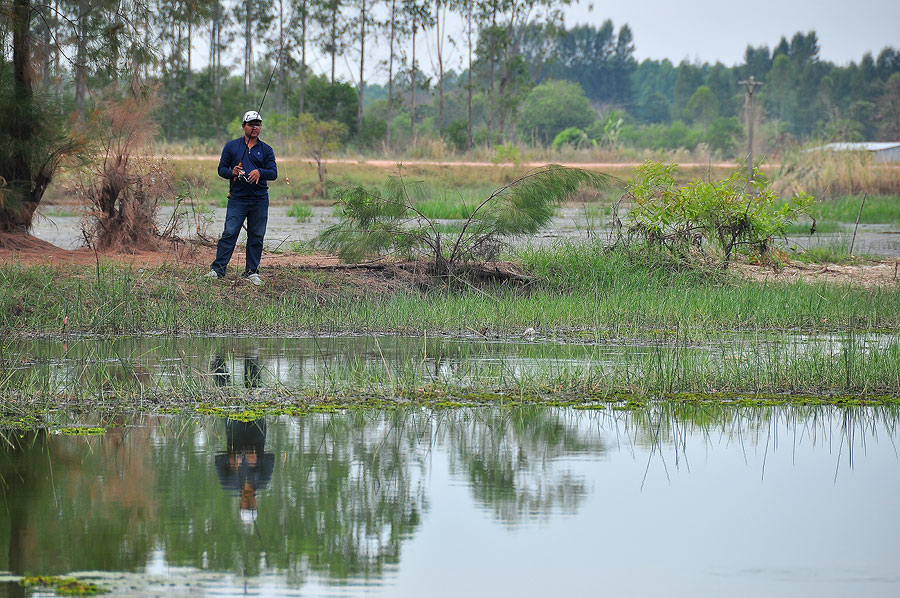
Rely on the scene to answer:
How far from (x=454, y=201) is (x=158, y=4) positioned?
51.5 ft

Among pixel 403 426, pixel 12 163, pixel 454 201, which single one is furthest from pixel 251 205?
pixel 454 201

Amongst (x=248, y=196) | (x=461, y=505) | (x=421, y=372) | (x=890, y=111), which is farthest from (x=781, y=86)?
(x=461, y=505)

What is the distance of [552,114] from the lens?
262ft

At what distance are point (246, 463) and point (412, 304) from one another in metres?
6.38

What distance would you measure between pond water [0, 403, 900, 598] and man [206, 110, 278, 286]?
588cm

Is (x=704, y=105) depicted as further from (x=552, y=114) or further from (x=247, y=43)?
(x=247, y=43)

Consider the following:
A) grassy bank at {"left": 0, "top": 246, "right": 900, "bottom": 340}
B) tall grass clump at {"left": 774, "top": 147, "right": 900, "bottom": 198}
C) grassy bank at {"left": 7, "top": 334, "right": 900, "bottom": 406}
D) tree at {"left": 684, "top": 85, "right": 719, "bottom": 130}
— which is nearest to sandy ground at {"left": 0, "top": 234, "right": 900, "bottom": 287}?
grassy bank at {"left": 0, "top": 246, "right": 900, "bottom": 340}

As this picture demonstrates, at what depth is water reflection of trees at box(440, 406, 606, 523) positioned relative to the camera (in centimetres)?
554

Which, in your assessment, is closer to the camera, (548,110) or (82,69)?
(82,69)

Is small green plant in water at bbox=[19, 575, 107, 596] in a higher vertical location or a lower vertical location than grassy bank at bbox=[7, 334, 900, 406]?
lower

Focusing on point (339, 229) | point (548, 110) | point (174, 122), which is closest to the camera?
point (339, 229)

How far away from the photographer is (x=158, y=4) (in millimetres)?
16156

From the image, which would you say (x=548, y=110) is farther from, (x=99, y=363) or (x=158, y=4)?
(x=99, y=363)

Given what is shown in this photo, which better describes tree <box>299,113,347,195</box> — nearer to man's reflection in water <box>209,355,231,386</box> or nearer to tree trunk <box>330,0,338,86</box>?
tree trunk <box>330,0,338,86</box>
